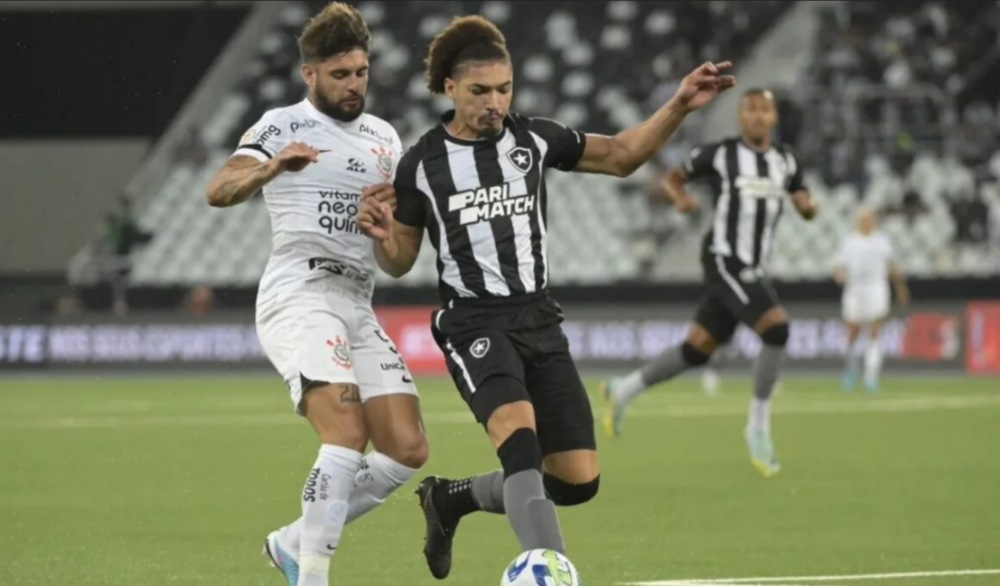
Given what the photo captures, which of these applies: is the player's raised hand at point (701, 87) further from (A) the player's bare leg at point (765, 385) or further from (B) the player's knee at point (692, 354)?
(B) the player's knee at point (692, 354)

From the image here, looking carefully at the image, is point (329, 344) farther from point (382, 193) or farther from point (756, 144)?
point (756, 144)

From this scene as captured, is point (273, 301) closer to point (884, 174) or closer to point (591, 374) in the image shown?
point (591, 374)

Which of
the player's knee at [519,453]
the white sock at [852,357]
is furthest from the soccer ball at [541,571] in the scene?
the white sock at [852,357]

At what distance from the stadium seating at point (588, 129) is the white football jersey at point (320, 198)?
19.9 metres

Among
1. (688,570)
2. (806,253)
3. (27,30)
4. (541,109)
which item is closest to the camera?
(688,570)

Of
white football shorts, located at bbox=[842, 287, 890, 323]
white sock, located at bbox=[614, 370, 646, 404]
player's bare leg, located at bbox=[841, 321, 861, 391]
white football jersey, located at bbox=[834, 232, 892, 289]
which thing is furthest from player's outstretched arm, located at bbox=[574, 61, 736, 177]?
white football jersey, located at bbox=[834, 232, 892, 289]

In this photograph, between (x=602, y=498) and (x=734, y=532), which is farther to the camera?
(x=602, y=498)

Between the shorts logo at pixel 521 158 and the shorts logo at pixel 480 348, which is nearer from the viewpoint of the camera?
the shorts logo at pixel 480 348

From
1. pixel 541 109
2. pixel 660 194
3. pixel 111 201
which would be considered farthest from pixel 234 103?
pixel 660 194

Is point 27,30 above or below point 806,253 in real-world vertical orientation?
above

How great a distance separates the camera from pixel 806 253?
29.0 m

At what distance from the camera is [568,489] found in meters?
7.45

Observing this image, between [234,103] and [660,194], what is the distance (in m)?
8.39

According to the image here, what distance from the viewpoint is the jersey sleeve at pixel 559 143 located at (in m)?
7.38
